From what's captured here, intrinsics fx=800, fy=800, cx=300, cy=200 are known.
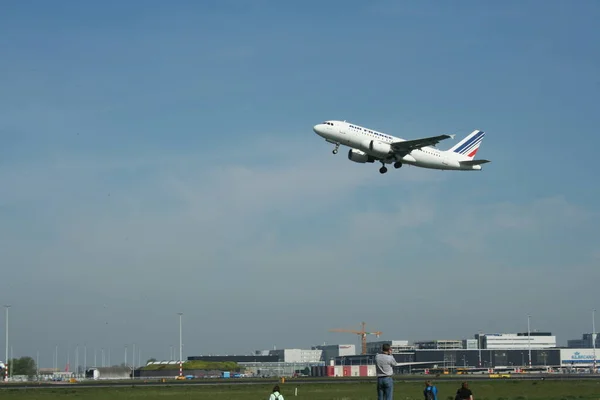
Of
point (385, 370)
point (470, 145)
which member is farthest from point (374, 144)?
point (385, 370)

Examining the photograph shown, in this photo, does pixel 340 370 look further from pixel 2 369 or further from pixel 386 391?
pixel 386 391

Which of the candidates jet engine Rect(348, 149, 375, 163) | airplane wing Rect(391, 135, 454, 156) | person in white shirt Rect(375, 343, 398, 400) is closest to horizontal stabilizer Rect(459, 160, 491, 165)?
airplane wing Rect(391, 135, 454, 156)

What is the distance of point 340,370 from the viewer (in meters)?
157

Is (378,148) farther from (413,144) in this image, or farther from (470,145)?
(470,145)

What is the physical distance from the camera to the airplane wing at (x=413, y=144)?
309ft

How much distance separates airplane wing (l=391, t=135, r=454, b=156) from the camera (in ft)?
309

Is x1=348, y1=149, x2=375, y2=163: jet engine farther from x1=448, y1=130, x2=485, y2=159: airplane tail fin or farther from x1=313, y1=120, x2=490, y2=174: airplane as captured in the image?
x1=448, y1=130, x2=485, y2=159: airplane tail fin

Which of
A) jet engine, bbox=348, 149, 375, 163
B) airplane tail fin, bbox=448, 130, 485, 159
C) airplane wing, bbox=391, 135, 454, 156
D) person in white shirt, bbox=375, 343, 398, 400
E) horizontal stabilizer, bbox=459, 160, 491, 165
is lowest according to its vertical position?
person in white shirt, bbox=375, 343, 398, 400

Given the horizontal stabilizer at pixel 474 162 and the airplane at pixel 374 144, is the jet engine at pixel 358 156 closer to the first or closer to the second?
the airplane at pixel 374 144

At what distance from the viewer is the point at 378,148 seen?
93.6 m

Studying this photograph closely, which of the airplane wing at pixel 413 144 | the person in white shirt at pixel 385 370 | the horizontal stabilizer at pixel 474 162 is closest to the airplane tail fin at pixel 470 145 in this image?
the horizontal stabilizer at pixel 474 162

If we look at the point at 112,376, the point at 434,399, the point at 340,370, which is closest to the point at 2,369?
the point at 112,376

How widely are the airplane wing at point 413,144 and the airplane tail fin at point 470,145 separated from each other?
67.8 ft

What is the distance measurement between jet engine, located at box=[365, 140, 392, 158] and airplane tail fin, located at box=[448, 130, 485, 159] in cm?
2368
